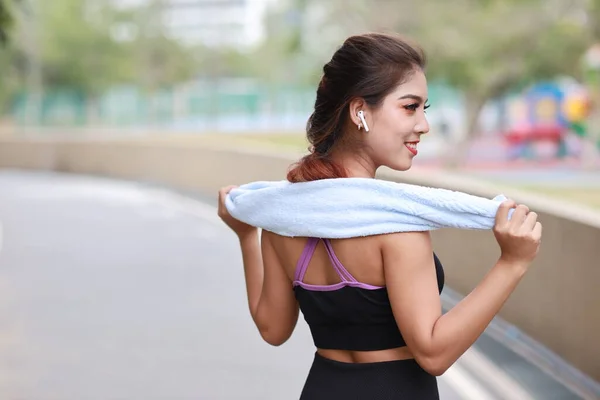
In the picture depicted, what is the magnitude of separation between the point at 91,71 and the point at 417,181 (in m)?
57.7

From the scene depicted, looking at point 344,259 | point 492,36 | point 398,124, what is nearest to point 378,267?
point 344,259

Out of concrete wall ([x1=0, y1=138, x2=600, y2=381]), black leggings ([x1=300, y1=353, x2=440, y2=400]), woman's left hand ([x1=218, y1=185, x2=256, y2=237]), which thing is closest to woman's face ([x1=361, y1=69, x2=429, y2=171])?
black leggings ([x1=300, y1=353, x2=440, y2=400])

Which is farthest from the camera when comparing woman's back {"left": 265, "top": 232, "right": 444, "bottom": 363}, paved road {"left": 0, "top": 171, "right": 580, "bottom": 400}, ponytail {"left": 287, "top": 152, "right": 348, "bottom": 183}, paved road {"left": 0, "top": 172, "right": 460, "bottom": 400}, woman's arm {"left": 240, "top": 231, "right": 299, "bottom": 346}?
paved road {"left": 0, "top": 172, "right": 460, "bottom": 400}

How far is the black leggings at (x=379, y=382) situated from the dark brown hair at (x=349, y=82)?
0.43 metres

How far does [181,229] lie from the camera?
60.2 ft

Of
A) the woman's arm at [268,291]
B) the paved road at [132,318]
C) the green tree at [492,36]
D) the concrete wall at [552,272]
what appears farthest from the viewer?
the green tree at [492,36]

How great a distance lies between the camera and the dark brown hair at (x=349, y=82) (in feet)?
8.76

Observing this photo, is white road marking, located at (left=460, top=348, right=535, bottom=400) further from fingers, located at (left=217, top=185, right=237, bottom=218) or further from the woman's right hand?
the woman's right hand

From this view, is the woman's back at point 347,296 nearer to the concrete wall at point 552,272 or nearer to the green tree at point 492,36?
the concrete wall at point 552,272

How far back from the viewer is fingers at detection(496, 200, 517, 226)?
2506 mm

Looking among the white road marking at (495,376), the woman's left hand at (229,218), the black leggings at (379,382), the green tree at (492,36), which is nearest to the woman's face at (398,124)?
the black leggings at (379,382)

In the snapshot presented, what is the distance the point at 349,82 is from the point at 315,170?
0.21 metres

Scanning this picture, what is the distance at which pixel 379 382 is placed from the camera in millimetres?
2693

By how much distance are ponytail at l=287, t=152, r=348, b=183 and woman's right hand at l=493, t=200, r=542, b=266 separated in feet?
1.29
